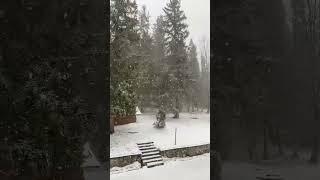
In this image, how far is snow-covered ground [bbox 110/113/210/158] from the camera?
34.2 ft

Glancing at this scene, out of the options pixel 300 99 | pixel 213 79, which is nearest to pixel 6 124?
pixel 213 79

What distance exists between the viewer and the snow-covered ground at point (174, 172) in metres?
8.70

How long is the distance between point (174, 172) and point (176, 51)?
554 cm

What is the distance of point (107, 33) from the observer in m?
2.97

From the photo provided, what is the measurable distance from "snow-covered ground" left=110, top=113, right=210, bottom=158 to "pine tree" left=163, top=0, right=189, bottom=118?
2.52ft

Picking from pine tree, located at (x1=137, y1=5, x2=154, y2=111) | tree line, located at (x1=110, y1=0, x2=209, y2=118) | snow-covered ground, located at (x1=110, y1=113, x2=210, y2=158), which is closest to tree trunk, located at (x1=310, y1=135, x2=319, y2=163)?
snow-covered ground, located at (x1=110, y1=113, x2=210, y2=158)

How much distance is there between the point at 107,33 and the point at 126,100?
8.04 m

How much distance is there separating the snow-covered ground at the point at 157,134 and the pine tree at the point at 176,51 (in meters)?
0.77

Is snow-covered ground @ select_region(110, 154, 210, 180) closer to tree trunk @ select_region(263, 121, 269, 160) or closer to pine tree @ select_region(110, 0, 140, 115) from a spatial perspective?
pine tree @ select_region(110, 0, 140, 115)

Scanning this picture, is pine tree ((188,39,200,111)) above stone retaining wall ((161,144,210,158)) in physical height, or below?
above

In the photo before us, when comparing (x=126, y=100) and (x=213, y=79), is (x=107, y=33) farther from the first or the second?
(x=126, y=100)

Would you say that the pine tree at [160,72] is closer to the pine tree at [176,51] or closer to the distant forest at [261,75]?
the pine tree at [176,51]

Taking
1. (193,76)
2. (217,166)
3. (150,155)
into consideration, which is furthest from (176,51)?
(217,166)

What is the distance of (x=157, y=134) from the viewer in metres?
12.0
